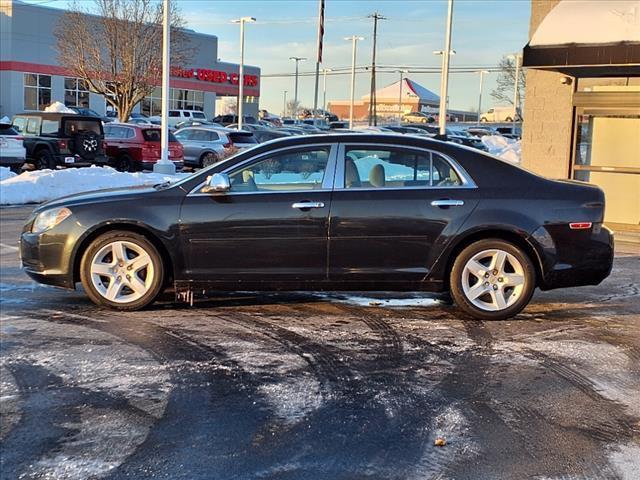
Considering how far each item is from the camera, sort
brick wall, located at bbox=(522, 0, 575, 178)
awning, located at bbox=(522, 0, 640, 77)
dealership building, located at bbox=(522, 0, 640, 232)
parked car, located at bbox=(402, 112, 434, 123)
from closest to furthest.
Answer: awning, located at bbox=(522, 0, 640, 77) → dealership building, located at bbox=(522, 0, 640, 232) → brick wall, located at bbox=(522, 0, 575, 178) → parked car, located at bbox=(402, 112, 434, 123)

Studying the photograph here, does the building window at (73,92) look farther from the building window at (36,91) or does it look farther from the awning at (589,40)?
the awning at (589,40)

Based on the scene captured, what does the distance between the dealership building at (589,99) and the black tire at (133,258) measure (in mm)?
8510

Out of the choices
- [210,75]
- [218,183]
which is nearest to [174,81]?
[210,75]

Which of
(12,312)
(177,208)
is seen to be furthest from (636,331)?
(12,312)

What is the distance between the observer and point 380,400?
4457 millimetres

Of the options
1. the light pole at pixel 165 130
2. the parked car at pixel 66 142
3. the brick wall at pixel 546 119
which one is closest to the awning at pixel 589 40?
the brick wall at pixel 546 119

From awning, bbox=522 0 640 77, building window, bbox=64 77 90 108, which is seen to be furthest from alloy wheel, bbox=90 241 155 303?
building window, bbox=64 77 90 108

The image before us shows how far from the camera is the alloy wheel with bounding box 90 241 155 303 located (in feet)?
21.0

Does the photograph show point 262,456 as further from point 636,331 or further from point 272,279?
point 636,331

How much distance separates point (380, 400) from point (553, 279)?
105 inches

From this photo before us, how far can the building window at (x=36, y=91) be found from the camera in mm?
51500

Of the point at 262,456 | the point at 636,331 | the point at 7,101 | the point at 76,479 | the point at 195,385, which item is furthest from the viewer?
the point at 7,101

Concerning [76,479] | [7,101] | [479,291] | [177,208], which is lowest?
[76,479]

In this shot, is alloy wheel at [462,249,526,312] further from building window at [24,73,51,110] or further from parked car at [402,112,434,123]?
parked car at [402,112,434,123]
